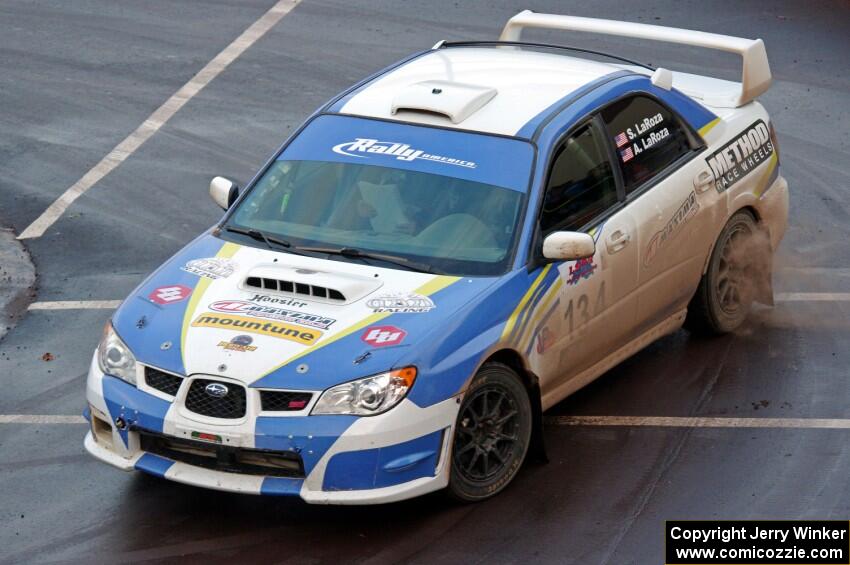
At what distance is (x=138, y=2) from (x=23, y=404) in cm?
946

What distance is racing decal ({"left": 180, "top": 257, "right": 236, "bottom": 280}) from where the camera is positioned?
7.78 m

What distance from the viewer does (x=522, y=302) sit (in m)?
7.66

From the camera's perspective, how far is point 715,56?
15492 mm

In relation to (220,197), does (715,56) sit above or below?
below

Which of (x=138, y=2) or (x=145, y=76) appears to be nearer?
(x=145, y=76)

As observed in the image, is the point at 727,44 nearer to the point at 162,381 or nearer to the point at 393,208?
the point at 393,208

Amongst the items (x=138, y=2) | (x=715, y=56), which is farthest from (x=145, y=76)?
(x=715, y=56)

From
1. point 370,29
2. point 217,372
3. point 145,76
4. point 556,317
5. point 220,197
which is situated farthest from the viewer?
point 370,29

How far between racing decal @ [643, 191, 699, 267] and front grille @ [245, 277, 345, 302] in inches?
81.7

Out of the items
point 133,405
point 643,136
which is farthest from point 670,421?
point 133,405

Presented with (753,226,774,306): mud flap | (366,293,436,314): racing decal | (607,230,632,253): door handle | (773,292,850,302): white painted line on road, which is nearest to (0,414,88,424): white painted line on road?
(366,293,436,314): racing decal

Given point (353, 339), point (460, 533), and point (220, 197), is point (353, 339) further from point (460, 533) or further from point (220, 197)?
point (220, 197)

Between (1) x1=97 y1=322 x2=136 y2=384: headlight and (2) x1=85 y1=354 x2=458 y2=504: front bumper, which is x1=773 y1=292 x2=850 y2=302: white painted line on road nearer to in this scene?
(2) x1=85 y1=354 x2=458 y2=504: front bumper

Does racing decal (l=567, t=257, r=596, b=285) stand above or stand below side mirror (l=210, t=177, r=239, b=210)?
below
